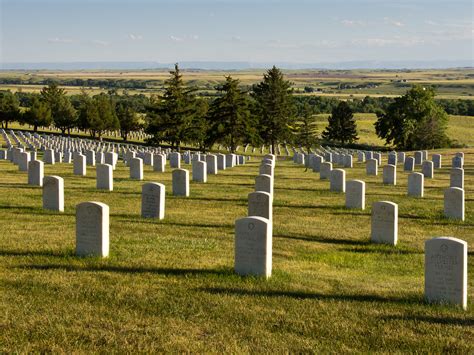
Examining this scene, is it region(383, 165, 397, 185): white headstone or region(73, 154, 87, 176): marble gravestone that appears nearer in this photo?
region(73, 154, 87, 176): marble gravestone

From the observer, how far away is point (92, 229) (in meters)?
11.9

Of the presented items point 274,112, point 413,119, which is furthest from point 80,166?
point 413,119

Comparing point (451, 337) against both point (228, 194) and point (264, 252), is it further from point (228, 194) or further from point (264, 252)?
point (228, 194)

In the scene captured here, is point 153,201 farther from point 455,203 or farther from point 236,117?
point 236,117

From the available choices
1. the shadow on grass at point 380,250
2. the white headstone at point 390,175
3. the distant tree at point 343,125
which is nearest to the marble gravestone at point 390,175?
the white headstone at point 390,175

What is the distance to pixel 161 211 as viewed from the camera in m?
16.6

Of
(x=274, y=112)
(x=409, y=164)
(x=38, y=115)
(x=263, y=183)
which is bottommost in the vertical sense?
(x=409, y=164)

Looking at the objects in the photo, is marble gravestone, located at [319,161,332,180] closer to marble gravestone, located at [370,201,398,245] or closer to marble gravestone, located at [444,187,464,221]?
marble gravestone, located at [444,187,464,221]

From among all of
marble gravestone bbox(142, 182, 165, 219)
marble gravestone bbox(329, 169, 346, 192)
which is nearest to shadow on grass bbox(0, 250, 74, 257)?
marble gravestone bbox(142, 182, 165, 219)

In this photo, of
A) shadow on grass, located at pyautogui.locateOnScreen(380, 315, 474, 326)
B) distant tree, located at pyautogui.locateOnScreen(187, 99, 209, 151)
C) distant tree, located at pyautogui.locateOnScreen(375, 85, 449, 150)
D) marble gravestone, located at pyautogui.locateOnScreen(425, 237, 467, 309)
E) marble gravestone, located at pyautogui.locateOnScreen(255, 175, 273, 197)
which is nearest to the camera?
shadow on grass, located at pyautogui.locateOnScreen(380, 315, 474, 326)

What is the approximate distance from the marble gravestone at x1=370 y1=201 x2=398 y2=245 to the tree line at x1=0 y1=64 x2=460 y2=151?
34.0 metres

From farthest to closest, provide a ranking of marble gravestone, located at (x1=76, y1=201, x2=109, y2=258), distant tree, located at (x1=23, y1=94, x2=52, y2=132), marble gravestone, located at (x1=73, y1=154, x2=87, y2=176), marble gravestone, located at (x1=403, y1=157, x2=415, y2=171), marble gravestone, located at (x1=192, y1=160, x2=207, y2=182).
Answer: distant tree, located at (x1=23, y1=94, x2=52, y2=132) → marble gravestone, located at (x1=403, y1=157, x2=415, y2=171) → marble gravestone, located at (x1=73, y1=154, x2=87, y2=176) → marble gravestone, located at (x1=192, y1=160, x2=207, y2=182) → marble gravestone, located at (x1=76, y1=201, x2=109, y2=258)

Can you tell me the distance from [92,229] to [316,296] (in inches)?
167

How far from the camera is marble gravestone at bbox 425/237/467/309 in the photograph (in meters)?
9.57
